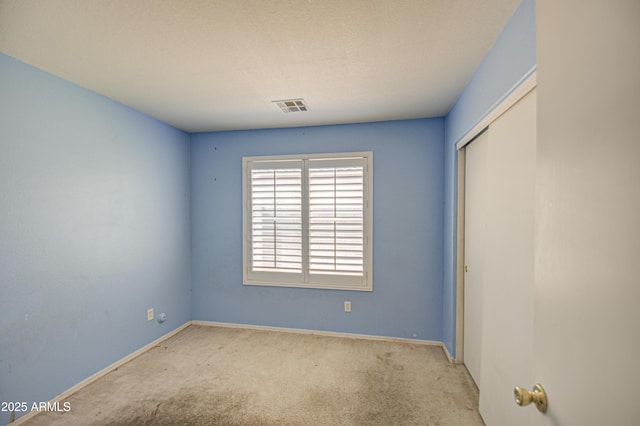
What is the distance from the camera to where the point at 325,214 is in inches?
126

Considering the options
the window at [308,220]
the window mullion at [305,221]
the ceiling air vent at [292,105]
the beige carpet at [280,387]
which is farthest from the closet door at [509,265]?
the window mullion at [305,221]

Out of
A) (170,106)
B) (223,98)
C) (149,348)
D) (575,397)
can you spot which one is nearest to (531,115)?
(575,397)

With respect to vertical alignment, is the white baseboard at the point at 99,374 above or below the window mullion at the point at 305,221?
below

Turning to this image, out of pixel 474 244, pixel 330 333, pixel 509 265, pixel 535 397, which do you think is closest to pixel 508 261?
pixel 509 265

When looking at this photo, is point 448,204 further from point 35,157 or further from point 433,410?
point 35,157

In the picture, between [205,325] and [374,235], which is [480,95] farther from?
[205,325]

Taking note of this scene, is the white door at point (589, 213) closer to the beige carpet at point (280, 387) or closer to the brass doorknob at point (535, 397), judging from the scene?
the brass doorknob at point (535, 397)

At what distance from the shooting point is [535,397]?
2.26 ft

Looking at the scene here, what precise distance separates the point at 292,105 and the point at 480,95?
1.59 meters

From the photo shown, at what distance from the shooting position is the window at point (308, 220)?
3127 mm

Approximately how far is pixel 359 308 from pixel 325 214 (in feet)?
3.79

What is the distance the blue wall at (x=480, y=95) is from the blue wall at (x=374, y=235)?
18cm

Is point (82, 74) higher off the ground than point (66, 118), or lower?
higher

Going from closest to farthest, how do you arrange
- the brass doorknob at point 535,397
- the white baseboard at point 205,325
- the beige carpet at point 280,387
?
the brass doorknob at point 535,397, the beige carpet at point 280,387, the white baseboard at point 205,325
